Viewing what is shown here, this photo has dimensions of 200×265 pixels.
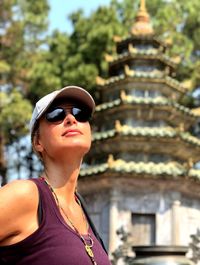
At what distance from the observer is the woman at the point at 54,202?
172 centimetres

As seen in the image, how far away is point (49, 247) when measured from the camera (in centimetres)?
172

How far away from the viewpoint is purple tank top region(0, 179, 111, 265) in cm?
170

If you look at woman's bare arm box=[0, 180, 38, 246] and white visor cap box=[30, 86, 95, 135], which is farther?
white visor cap box=[30, 86, 95, 135]

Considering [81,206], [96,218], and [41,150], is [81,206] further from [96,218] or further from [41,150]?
[96,218]

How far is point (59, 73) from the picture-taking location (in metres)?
21.3

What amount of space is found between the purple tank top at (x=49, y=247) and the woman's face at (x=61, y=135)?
253 mm

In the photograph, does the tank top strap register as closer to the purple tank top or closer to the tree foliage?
the purple tank top

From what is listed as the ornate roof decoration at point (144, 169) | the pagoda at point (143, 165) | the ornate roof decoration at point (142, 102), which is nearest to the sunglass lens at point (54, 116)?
the pagoda at point (143, 165)

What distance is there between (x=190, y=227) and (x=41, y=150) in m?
11.8

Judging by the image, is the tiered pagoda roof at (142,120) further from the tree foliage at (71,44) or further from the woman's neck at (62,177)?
the woman's neck at (62,177)

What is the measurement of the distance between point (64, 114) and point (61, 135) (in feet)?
0.30

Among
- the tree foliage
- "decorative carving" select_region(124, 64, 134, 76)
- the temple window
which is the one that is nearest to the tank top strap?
the temple window

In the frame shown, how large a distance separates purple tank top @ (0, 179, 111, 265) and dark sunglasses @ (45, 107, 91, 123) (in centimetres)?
35

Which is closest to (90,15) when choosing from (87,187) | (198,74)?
(198,74)
